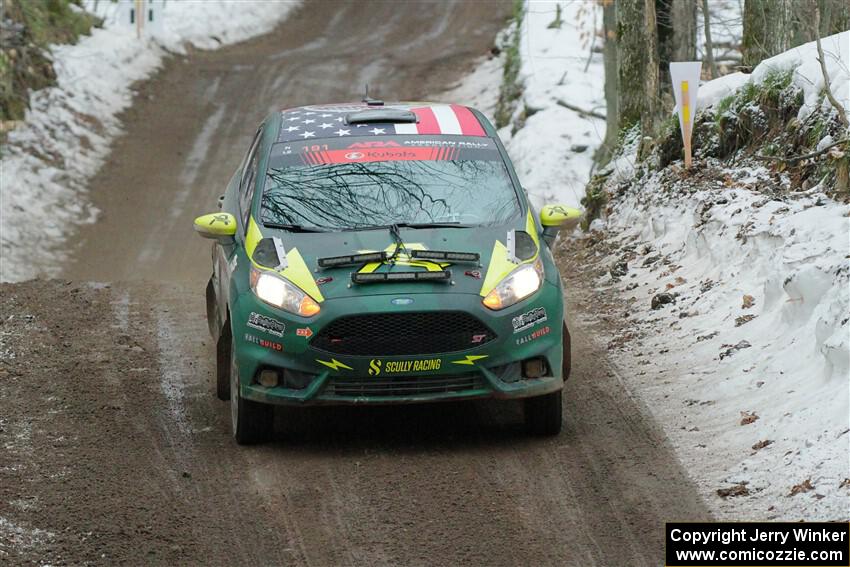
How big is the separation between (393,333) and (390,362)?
0.17m

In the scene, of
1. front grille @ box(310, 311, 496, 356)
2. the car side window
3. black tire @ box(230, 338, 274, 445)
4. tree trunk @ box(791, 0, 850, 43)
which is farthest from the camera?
tree trunk @ box(791, 0, 850, 43)

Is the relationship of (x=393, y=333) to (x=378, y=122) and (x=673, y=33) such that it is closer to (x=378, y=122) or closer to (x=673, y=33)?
(x=378, y=122)

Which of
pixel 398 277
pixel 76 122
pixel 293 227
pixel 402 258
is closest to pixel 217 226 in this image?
pixel 293 227

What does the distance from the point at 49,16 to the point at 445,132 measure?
59.7ft

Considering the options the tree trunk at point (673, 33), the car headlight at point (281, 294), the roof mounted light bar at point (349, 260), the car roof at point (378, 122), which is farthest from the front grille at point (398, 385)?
the tree trunk at point (673, 33)

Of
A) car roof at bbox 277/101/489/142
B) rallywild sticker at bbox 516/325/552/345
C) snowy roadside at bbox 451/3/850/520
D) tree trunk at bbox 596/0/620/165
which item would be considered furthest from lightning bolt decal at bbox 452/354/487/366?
tree trunk at bbox 596/0/620/165

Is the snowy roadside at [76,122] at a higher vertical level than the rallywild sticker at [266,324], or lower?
lower

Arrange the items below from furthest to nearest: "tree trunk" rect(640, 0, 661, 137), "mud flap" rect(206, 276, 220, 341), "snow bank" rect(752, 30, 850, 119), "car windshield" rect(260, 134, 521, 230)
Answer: "tree trunk" rect(640, 0, 661, 137), "snow bank" rect(752, 30, 850, 119), "mud flap" rect(206, 276, 220, 341), "car windshield" rect(260, 134, 521, 230)

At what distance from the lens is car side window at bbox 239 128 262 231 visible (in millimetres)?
8391

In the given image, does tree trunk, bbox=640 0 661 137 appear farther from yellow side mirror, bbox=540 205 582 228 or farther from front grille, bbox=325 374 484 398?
front grille, bbox=325 374 484 398

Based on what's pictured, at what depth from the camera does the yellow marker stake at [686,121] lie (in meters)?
11.8

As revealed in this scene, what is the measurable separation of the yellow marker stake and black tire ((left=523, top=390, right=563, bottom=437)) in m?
4.90

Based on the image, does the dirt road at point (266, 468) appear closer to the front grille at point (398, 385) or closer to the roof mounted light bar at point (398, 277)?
the front grille at point (398, 385)

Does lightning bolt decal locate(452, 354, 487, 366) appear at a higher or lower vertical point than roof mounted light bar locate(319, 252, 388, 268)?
lower
